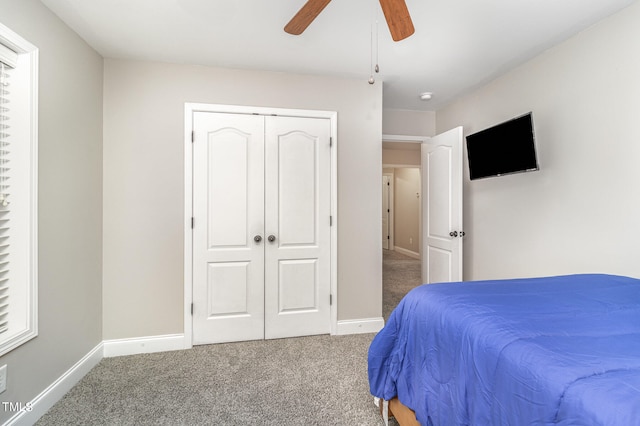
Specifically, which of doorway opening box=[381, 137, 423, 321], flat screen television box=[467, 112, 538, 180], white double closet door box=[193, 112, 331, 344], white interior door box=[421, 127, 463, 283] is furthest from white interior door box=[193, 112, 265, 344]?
doorway opening box=[381, 137, 423, 321]

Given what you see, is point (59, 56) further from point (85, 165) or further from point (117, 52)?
point (85, 165)

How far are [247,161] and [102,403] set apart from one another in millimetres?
1964

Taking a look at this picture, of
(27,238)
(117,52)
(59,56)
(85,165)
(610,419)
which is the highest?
(117,52)

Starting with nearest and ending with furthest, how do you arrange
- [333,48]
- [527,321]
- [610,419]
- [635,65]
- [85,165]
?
[610,419]
[527,321]
[635,65]
[85,165]
[333,48]

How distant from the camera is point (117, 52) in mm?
2330

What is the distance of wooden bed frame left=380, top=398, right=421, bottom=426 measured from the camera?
4.35 ft

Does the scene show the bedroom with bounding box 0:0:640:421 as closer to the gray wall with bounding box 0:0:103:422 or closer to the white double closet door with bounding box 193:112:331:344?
the gray wall with bounding box 0:0:103:422

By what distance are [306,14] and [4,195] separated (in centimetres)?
183

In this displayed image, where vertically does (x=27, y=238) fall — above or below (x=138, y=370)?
above

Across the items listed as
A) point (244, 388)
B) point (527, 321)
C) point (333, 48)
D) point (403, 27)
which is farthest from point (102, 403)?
point (333, 48)

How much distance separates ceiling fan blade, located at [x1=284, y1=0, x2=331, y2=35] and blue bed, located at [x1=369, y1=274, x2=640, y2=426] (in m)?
1.41

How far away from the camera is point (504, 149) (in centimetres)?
248

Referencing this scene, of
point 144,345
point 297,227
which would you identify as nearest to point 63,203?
point 144,345

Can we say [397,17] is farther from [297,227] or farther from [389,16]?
[297,227]
